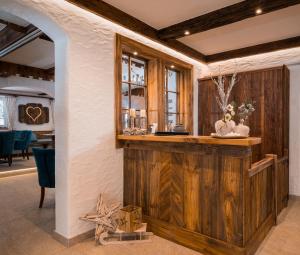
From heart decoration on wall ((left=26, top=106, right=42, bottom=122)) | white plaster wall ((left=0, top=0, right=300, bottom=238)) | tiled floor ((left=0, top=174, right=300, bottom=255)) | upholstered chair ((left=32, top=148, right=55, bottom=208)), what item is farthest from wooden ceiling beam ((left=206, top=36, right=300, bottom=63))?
heart decoration on wall ((left=26, top=106, right=42, bottom=122))

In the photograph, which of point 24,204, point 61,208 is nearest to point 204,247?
point 61,208

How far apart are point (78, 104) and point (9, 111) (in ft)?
27.8

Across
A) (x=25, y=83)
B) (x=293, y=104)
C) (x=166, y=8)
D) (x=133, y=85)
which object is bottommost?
(x=293, y=104)

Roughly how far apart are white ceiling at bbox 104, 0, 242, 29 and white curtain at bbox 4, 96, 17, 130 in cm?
846

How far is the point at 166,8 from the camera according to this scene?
278 centimetres

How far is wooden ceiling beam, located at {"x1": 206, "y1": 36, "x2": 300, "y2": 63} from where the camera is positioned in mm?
3740

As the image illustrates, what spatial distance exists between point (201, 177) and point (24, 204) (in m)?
2.98

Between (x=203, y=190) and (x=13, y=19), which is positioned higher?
(x=13, y=19)

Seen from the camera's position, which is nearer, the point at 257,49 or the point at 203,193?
the point at 203,193

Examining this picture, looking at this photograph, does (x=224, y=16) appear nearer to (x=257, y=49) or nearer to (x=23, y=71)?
(x=257, y=49)

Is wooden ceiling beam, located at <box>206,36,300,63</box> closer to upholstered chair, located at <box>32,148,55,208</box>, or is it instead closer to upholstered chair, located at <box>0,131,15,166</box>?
upholstered chair, located at <box>32,148,55,208</box>

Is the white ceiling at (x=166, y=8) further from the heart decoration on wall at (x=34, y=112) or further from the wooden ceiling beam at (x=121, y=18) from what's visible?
the heart decoration on wall at (x=34, y=112)

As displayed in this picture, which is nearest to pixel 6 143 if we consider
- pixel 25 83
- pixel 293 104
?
pixel 25 83

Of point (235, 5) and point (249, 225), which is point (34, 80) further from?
point (249, 225)
